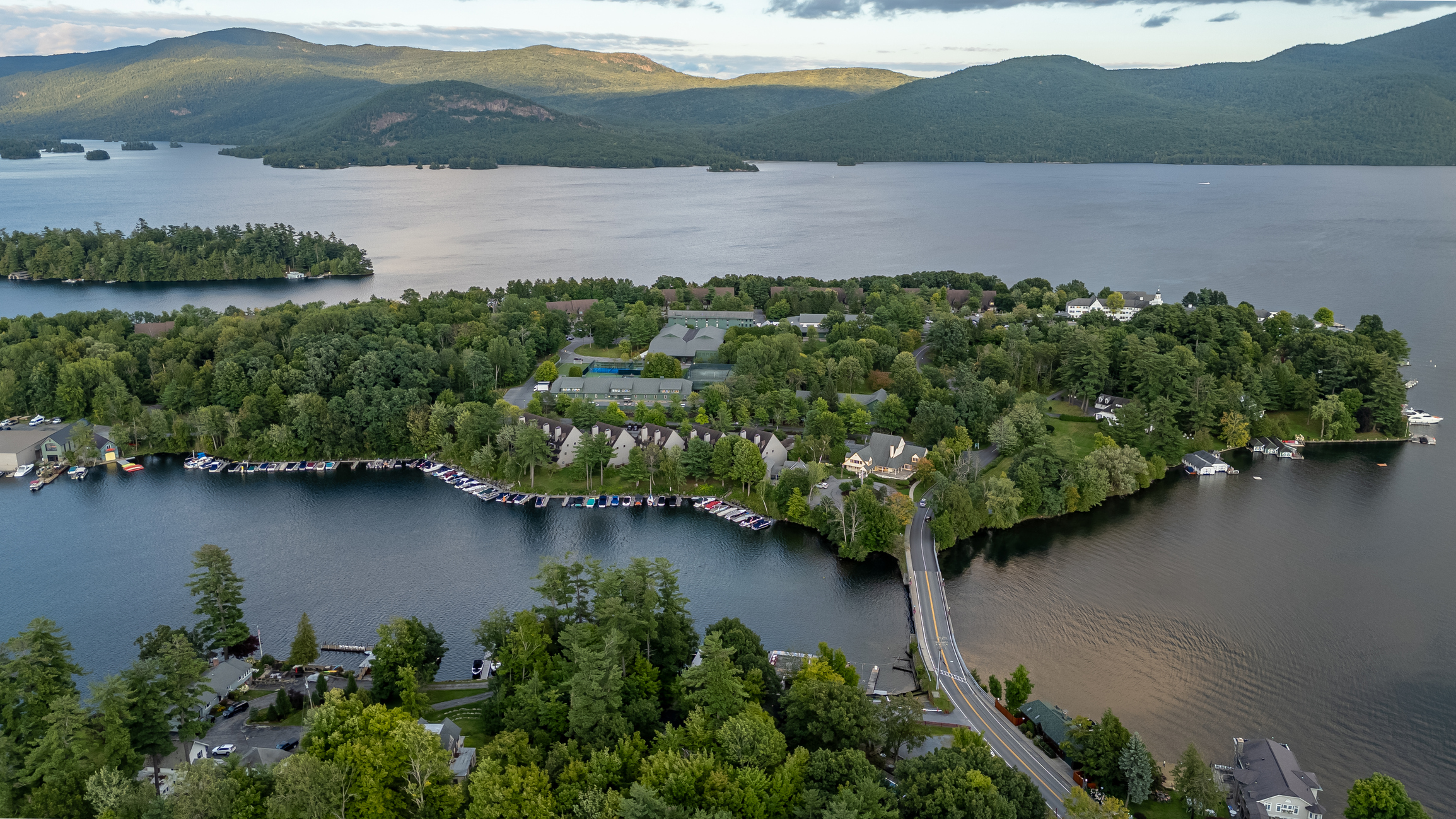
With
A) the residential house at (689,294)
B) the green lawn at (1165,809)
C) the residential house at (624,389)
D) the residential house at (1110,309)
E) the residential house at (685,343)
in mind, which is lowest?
the green lawn at (1165,809)

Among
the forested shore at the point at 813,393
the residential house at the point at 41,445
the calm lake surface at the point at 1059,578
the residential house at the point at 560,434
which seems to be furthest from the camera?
the residential house at the point at 41,445

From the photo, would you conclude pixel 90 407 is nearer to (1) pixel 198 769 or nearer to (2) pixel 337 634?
(2) pixel 337 634

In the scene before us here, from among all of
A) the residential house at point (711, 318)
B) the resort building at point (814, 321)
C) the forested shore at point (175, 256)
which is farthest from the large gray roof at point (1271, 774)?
the forested shore at point (175, 256)

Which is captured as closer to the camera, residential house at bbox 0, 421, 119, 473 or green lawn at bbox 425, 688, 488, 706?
green lawn at bbox 425, 688, 488, 706

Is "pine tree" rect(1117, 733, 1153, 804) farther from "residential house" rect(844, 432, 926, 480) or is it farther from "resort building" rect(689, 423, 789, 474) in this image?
"resort building" rect(689, 423, 789, 474)

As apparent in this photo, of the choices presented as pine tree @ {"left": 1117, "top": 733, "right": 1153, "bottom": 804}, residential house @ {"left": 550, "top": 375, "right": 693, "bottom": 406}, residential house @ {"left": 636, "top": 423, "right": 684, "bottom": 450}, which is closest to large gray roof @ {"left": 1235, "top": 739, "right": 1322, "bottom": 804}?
pine tree @ {"left": 1117, "top": 733, "right": 1153, "bottom": 804}

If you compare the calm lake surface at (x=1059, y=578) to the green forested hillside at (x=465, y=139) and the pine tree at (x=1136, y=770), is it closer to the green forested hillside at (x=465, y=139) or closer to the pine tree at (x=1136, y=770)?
the pine tree at (x=1136, y=770)
